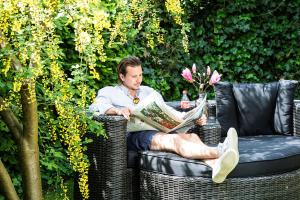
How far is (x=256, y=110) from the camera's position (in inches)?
178

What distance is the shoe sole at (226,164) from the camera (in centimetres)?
303

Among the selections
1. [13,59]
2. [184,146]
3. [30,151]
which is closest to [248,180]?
[184,146]

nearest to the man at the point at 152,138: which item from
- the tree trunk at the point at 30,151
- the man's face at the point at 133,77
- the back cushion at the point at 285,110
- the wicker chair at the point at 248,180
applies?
the man's face at the point at 133,77

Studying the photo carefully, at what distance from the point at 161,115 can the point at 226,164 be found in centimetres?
61

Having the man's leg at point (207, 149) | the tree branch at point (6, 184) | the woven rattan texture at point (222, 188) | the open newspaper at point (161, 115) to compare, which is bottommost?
the woven rattan texture at point (222, 188)

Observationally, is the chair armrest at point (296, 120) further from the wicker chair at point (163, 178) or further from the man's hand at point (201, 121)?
the man's hand at point (201, 121)

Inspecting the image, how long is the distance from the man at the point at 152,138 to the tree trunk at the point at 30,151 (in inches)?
17.8

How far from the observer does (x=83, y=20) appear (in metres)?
2.47

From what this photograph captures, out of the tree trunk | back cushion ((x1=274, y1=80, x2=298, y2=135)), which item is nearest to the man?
the tree trunk

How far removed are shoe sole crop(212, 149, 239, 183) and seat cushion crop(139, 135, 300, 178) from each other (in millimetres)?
89

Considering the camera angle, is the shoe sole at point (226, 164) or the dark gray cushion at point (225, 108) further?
the dark gray cushion at point (225, 108)

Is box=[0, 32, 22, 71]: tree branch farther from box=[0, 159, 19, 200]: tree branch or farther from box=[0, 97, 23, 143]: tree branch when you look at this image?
box=[0, 159, 19, 200]: tree branch

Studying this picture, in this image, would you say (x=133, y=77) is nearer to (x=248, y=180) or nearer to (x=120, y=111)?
(x=120, y=111)

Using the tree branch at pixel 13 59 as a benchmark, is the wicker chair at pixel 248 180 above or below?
below
